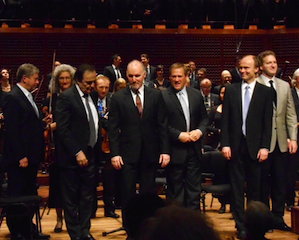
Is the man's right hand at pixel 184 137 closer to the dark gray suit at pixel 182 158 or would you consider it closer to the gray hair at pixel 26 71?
the dark gray suit at pixel 182 158

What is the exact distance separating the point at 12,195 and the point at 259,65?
2825mm

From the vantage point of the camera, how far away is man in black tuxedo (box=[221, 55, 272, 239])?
18.4 feet

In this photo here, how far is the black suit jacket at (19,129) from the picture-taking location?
216 inches

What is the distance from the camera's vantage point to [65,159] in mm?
5445

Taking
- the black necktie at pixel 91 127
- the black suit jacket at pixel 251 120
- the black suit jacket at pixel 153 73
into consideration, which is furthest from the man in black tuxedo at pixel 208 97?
the black necktie at pixel 91 127

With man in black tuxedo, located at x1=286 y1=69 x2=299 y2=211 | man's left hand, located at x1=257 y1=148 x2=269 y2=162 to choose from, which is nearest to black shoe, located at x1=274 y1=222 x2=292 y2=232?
man's left hand, located at x1=257 y1=148 x2=269 y2=162

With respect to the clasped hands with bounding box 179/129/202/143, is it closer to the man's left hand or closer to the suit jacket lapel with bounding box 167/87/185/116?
the suit jacket lapel with bounding box 167/87/185/116

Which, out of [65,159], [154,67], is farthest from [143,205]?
[154,67]

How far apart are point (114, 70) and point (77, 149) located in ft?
20.7

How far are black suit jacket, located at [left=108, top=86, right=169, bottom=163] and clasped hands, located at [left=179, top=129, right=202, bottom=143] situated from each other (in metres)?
0.18

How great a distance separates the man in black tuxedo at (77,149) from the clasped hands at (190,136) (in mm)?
854

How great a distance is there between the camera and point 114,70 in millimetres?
11562

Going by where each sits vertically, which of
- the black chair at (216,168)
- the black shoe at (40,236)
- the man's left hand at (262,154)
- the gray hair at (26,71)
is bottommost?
the black shoe at (40,236)

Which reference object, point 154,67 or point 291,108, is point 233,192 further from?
point 154,67
